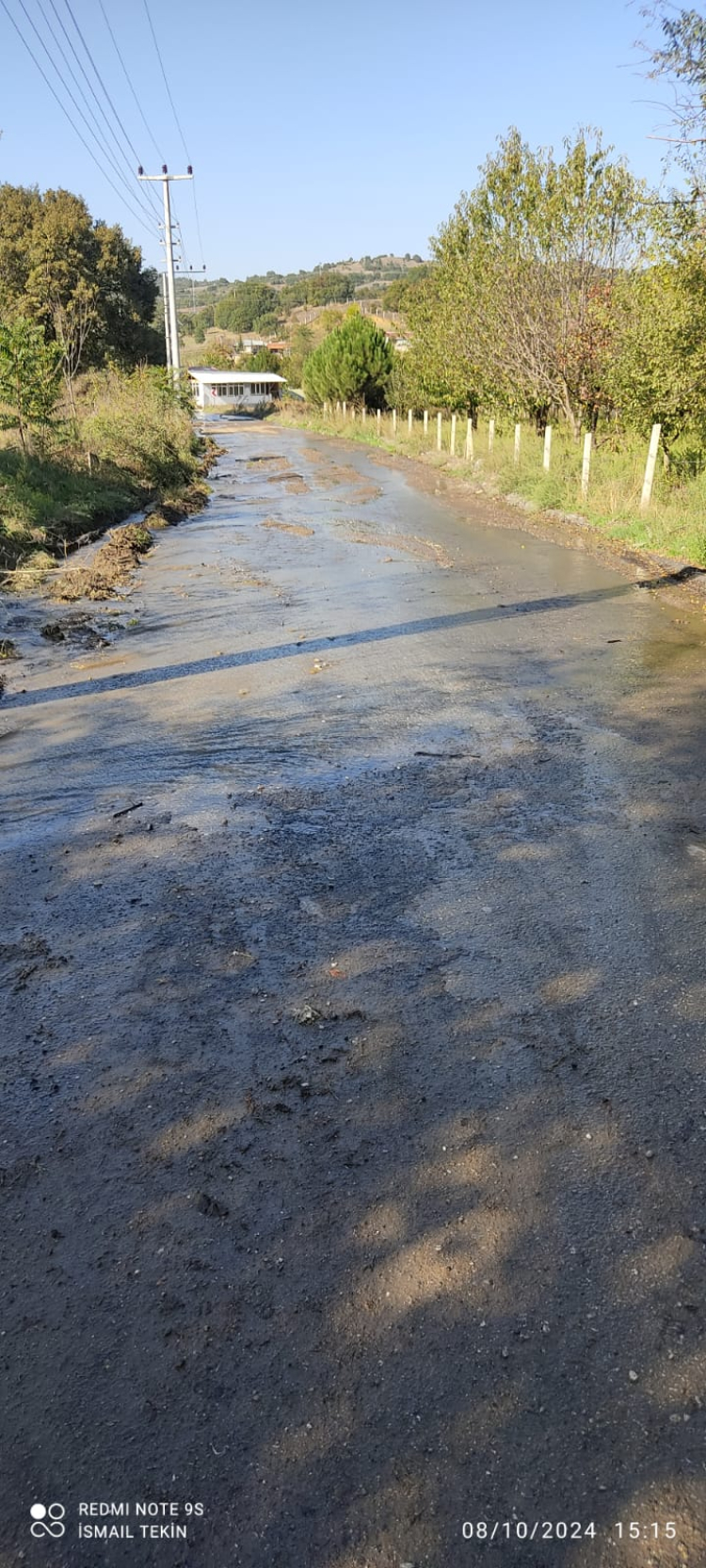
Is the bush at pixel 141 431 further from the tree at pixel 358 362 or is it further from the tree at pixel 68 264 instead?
the tree at pixel 358 362

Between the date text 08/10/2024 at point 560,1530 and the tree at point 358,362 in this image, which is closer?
the date text 08/10/2024 at point 560,1530

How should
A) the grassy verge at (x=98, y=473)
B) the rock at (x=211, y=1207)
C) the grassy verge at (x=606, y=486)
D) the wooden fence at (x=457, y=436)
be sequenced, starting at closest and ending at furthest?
the rock at (x=211, y=1207), the grassy verge at (x=606, y=486), the grassy verge at (x=98, y=473), the wooden fence at (x=457, y=436)

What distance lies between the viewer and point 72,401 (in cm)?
2475

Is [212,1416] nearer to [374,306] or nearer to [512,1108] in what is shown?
[512,1108]

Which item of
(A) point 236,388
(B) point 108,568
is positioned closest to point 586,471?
(B) point 108,568

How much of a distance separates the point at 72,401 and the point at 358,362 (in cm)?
3985

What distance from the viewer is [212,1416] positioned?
2256 mm

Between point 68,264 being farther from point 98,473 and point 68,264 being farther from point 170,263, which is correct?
point 98,473

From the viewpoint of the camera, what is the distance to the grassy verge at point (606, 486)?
49.0 ft

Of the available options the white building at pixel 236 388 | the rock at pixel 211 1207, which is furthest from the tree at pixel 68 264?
the white building at pixel 236 388

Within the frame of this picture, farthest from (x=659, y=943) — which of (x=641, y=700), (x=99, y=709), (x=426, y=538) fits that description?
(x=426, y=538)

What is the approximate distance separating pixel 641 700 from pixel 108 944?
5204 millimetres

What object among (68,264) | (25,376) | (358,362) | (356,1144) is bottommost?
(356,1144)

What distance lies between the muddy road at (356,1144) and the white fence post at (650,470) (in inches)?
400
